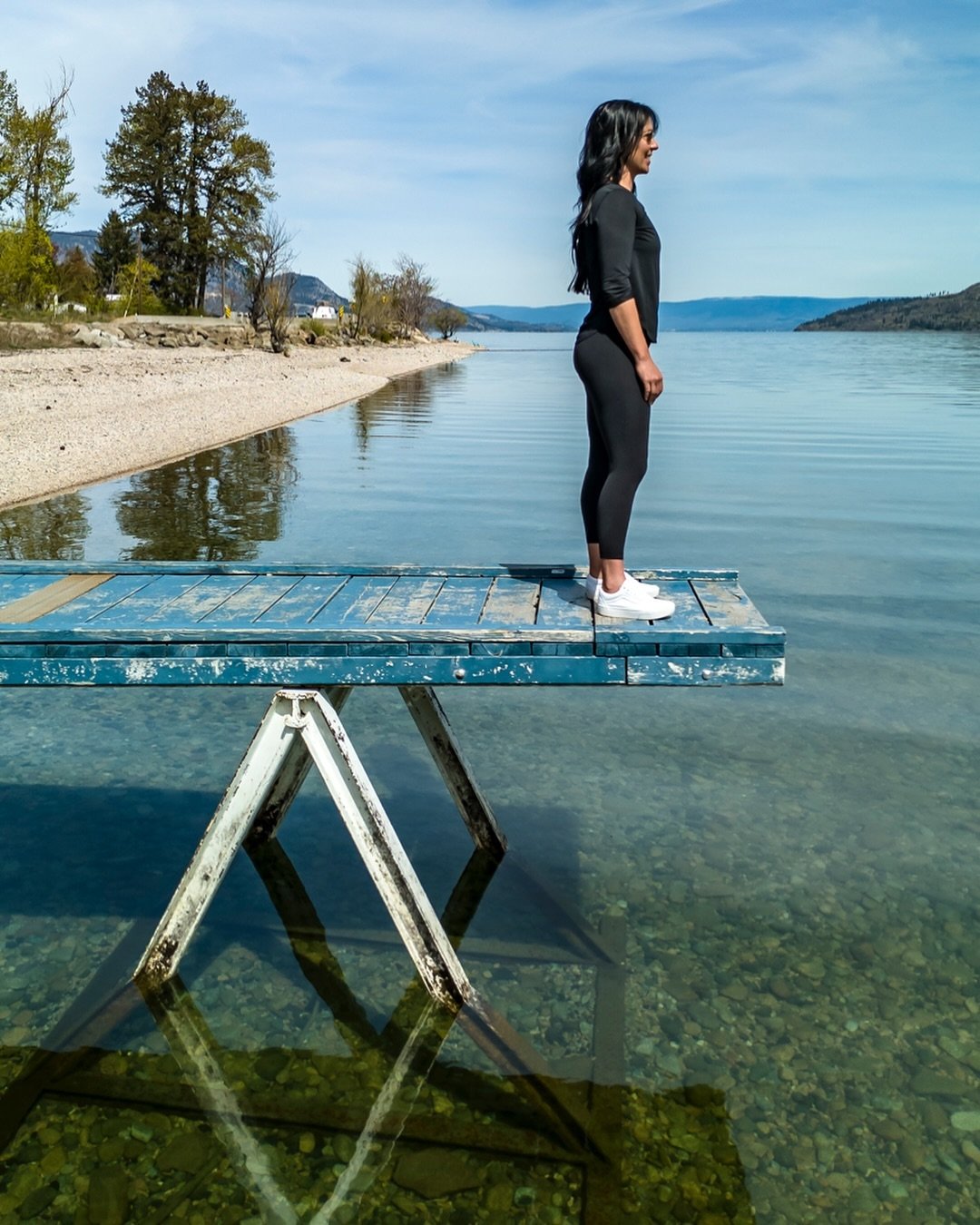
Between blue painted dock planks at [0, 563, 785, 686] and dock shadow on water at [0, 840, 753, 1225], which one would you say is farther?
blue painted dock planks at [0, 563, 785, 686]

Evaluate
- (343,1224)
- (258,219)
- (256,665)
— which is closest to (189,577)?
(256,665)

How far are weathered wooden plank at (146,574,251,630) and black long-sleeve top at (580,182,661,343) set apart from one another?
1.54 metres

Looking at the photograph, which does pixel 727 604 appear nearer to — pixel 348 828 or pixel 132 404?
pixel 348 828

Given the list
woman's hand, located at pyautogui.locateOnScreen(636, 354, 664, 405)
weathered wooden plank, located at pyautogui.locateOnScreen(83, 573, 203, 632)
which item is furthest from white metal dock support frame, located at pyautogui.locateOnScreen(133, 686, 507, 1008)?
woman's hand, located at pyautogui.locateOnScreen(636, 354, 664, 405)

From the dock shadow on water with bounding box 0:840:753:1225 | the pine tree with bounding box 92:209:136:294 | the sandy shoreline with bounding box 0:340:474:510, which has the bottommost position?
the dock shadow on water with bounding box 0:840:753:1225

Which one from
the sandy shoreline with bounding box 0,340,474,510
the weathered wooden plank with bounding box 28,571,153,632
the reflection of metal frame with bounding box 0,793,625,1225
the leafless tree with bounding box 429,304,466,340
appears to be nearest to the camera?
the reflection of metal frame with bounding box 0,793,625,1225

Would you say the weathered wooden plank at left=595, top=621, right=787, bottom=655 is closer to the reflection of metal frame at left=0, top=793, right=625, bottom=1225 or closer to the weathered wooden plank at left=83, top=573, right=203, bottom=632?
the reflection of metal frame at left=0, top=793, right=625, bottom=1225

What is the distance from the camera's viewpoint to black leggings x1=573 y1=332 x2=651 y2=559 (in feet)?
13.6

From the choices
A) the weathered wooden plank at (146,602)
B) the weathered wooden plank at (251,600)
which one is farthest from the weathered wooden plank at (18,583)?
the weathered wooden plank at (251,600)

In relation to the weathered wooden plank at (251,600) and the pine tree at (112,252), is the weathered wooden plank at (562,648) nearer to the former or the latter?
the weathered wooden plank at (251,600)

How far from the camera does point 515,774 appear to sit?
5.95 m

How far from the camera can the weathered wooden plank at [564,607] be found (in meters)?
3.64

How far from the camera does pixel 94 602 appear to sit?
13.2 ft

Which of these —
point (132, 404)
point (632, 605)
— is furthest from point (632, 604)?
point (132, 404)
